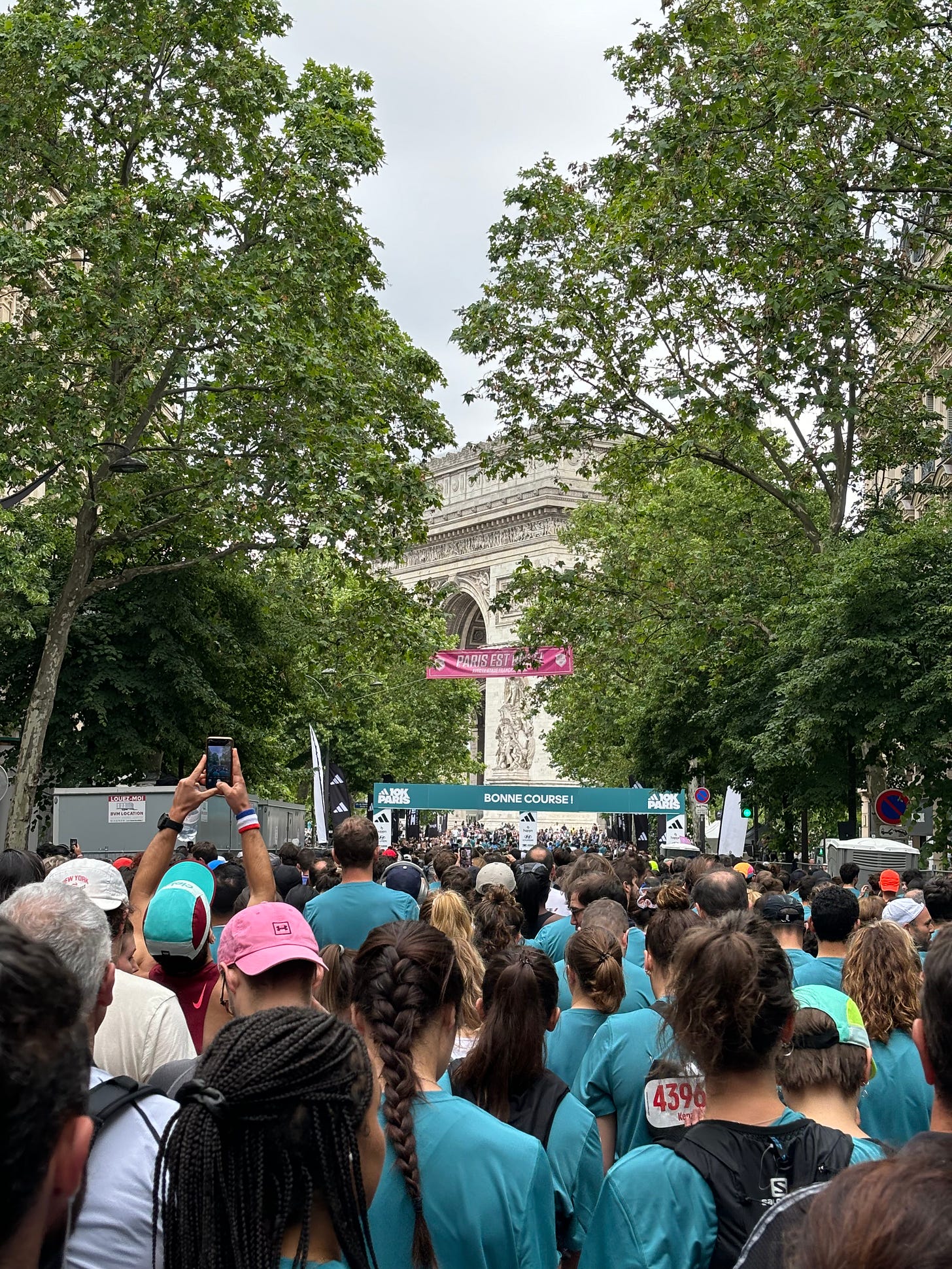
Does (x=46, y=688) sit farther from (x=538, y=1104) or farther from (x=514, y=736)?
(x=514, y=736)

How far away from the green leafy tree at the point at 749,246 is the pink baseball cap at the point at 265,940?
441 inches

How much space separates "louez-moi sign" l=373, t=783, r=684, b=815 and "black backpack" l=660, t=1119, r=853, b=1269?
799 inches

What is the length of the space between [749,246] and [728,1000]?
1317 centimetres

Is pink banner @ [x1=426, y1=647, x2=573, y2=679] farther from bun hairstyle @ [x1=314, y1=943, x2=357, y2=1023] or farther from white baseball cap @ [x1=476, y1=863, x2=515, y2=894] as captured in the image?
bun hairstyle @ [x1=314, y1=943, x2=357, y2=1023]

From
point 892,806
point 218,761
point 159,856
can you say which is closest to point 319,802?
point 892,806

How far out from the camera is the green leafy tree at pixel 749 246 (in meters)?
13.7

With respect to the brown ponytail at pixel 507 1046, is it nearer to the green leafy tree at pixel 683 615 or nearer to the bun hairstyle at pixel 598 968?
the bun hairstyle at pixel 598 968

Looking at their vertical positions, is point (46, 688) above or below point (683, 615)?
below

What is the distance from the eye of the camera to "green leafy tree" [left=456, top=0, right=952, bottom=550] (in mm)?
13664

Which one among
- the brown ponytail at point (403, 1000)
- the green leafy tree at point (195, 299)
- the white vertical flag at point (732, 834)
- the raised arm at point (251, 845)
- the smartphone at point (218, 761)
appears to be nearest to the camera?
the brown ponytail at point (403, 1000)

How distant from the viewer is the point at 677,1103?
12.6 feet

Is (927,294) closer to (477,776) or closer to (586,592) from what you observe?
(586,592)

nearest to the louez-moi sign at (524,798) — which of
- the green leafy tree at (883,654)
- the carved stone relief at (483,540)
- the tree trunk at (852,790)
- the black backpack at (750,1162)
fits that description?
the tree trunk at (852,790)

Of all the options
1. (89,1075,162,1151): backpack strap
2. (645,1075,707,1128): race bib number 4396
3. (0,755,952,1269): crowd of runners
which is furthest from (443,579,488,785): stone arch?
(89,1075,162,1151): backpack strap
